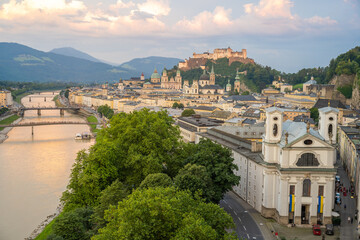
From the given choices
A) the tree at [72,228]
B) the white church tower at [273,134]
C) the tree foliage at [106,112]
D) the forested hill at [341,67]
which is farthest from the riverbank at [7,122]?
the forested hill at [341,67]

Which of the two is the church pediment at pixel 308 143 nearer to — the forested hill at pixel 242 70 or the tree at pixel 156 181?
the tree at pixel 156 181

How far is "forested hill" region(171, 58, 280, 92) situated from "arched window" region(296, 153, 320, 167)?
279 feet

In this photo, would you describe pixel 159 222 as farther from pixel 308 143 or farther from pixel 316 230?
pixel 308 143

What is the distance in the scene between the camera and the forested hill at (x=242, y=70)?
105 m

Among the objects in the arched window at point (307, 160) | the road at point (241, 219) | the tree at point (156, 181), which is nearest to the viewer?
the tree at point (156, 181)

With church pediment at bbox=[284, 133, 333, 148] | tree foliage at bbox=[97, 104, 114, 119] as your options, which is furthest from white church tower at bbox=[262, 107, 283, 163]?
tree foliage at bbox=[97, 104, 114, 119]

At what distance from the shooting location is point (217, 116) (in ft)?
180

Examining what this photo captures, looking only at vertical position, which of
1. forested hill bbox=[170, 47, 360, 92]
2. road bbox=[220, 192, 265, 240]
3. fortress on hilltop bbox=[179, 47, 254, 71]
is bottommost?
road bbox=[220, 192, 265, 240]

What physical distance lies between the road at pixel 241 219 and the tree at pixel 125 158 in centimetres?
358

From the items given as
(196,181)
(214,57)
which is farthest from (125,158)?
(214,57)

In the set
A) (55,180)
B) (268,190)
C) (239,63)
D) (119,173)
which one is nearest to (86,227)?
(119,173)

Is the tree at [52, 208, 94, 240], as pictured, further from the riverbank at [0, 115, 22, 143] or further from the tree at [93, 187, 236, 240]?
the riverbank at [0, 115, 22, 143]

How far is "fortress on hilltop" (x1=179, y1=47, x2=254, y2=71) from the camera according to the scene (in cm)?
11931

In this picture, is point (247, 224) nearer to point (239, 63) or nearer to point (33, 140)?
point (33, 140)
